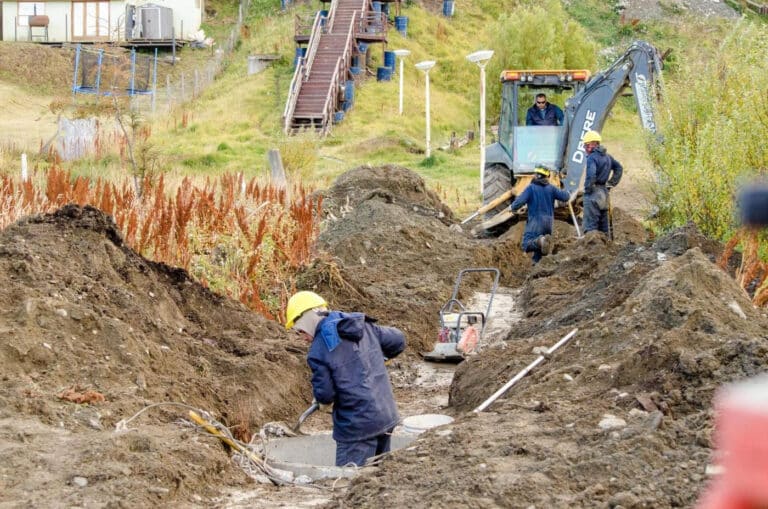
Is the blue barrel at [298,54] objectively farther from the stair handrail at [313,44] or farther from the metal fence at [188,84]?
the metal fence at [188,84]

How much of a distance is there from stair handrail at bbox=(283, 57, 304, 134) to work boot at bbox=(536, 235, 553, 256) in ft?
69.1

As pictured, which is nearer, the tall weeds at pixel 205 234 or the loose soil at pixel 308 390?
the loose soil at pixel 308 390

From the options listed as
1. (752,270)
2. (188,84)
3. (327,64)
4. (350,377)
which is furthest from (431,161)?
(350,377)

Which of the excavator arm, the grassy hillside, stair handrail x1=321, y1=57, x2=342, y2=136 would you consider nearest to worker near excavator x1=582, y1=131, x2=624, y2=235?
the excavator arm

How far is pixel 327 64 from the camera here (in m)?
40.1

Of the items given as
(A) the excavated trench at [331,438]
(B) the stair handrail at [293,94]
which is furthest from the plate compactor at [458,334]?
(B) the stair handrail at [293,94]

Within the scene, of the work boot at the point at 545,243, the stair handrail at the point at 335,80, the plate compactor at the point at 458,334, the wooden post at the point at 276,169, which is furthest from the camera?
the stair handrail at the point at 335,80

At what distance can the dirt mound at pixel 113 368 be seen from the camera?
19.2 feet

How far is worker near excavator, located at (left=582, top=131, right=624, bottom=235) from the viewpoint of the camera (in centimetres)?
1466

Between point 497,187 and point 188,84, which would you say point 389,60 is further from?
point 497,187

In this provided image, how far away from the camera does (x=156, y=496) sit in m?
5.77

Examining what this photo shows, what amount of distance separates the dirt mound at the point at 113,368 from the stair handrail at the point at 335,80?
26669 mm

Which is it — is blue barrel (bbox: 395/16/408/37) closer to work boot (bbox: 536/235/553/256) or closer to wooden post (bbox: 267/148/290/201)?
wooden post (bbox: 267/148/290/201)

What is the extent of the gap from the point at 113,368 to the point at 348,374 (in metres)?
1.81
